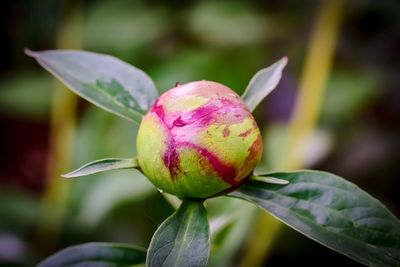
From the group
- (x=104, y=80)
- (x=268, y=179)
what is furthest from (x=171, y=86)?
(x=268, y=179)

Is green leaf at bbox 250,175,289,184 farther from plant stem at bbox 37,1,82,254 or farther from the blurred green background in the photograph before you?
plant stem at bbox 37,1,82,254

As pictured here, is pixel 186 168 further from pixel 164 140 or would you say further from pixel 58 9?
pixel 58 9

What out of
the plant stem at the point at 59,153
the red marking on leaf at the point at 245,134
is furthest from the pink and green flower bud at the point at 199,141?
the plant stem at the point at 59,153

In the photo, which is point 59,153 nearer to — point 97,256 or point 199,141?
point 97,256

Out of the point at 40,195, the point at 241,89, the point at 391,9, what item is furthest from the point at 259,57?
the point at 40,195

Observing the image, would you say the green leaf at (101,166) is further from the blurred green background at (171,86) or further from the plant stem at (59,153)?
the plant stem at (59,153)
